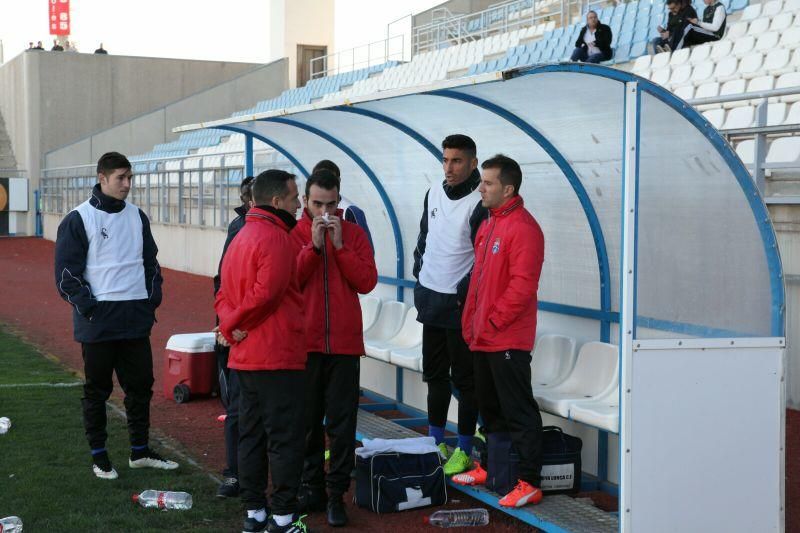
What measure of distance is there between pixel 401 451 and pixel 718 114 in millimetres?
6669

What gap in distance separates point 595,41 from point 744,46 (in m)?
3.17

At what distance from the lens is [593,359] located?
20.4ft

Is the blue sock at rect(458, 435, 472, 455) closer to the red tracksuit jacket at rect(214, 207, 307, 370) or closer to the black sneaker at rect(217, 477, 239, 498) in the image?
the black sneaker at rect(217, 477, 239, 498)

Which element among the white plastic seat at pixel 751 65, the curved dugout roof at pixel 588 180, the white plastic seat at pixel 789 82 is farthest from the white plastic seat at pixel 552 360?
the white plastic seat at pixel 751 65

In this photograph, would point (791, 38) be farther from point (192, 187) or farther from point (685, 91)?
point (192, 187)

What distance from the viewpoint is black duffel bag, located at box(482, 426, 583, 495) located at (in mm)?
5422

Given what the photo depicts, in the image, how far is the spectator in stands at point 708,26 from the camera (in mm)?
13172

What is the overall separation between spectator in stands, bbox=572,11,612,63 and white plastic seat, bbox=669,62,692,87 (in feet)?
7.84

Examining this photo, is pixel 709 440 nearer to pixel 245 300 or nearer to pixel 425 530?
pixel 425 530

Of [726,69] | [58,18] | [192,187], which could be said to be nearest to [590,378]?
[726,69]

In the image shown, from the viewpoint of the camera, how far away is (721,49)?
41.7 ft

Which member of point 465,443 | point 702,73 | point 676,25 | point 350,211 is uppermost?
point 676,25

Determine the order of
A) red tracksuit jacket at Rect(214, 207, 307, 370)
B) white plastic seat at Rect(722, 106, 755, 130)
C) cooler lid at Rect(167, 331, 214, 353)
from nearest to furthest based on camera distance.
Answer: red tracksuit jacket at Rect(214, 207, 307, 370) < cooler lid at Rect(167, 331, 214, 353) < white plastic seat at Rect(722, 106, 755, 130)

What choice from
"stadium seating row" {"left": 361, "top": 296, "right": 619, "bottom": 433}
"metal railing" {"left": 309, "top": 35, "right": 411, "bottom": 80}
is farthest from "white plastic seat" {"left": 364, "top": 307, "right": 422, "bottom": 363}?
"metal railing" {"left": 309, "top": 35, "right": 411, "bottom": 80}
